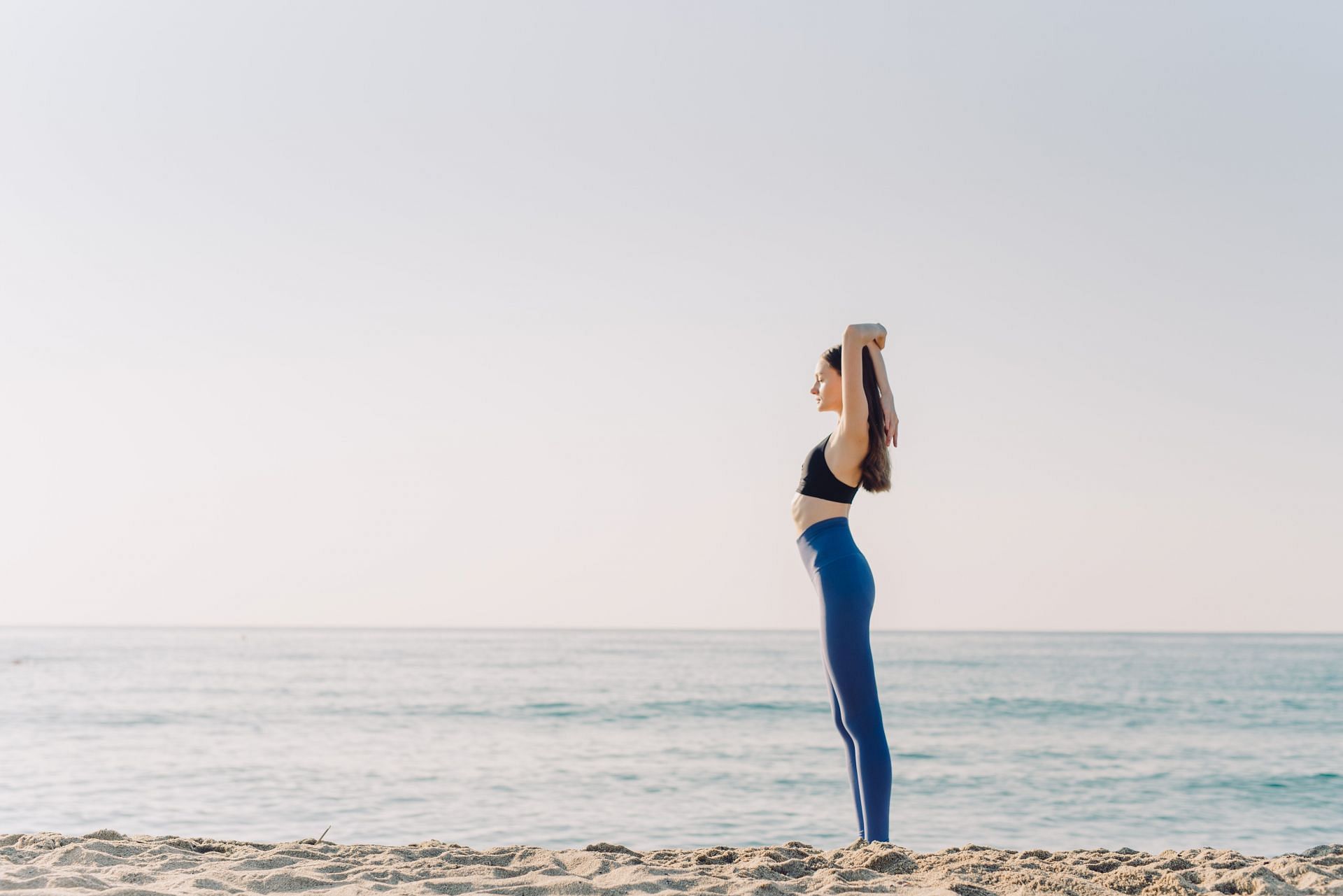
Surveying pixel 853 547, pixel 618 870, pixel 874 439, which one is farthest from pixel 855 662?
pixel 618 870

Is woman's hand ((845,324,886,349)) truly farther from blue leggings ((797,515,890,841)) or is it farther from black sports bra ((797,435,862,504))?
blue leggings ((797,515,890,841))

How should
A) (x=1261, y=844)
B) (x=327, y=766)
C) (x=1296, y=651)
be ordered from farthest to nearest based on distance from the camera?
(x=1296, y=651), (x=327, y=766), (x=1261, y=844)

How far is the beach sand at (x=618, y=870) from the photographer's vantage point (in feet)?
9.99

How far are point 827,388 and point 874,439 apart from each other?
0.32m

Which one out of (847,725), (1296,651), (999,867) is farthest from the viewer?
(1296,651)

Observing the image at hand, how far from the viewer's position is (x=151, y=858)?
141 inches

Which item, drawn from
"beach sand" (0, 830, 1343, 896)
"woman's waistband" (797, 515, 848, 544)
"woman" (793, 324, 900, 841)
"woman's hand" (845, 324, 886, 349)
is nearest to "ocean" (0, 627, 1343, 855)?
"beach sand" (0, 830, 1343, 896)

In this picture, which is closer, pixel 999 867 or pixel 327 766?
pixel 999 867

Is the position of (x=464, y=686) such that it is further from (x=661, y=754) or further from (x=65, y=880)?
(x=65, y=880)

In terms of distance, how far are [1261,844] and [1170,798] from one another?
1.98 metres

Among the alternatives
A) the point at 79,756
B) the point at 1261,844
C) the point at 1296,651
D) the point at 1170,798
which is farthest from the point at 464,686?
the point at 1296,651

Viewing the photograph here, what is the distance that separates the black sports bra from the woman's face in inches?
6.8

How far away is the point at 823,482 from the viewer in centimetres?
398

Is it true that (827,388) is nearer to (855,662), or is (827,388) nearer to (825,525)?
(825,525)
